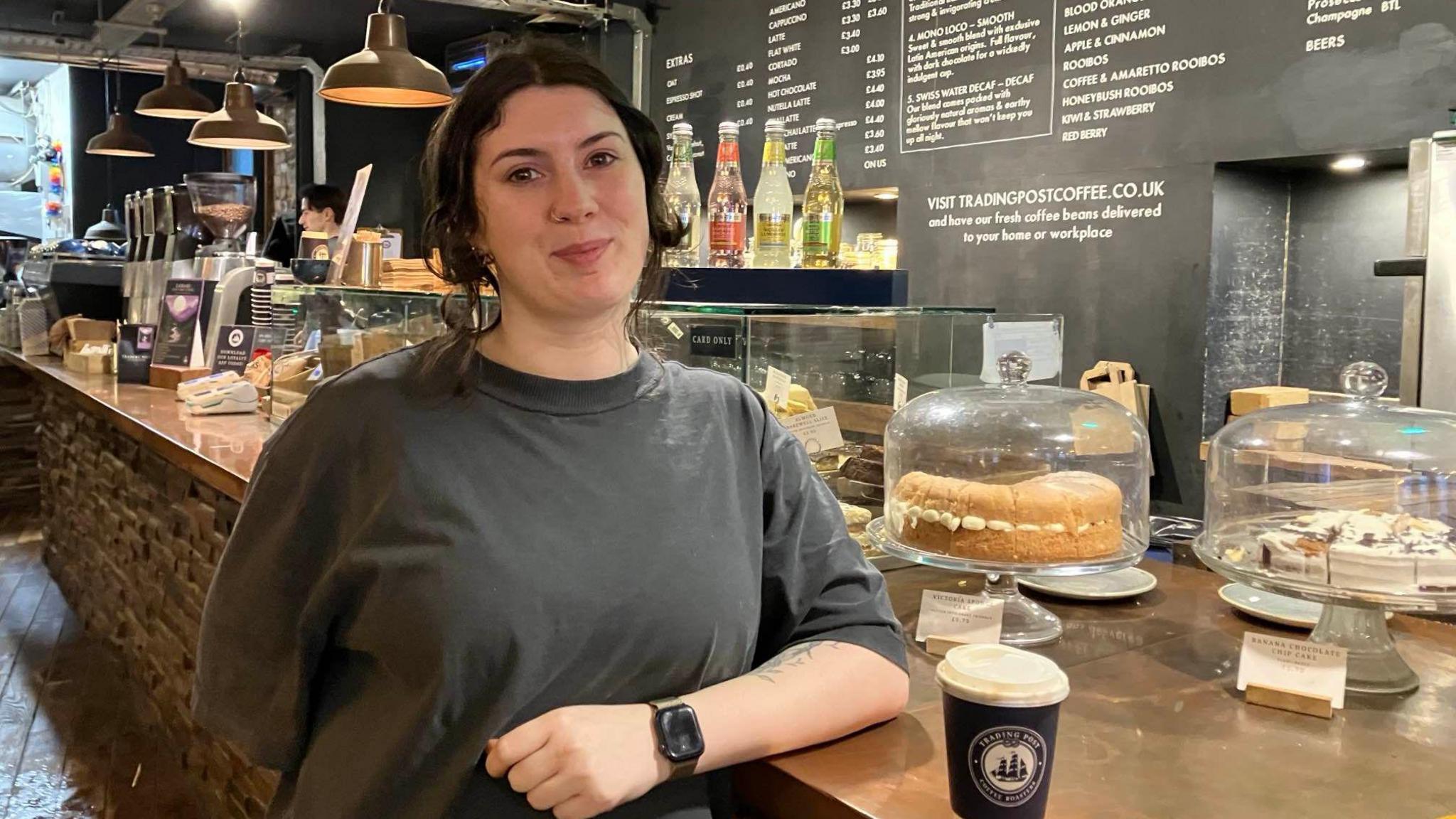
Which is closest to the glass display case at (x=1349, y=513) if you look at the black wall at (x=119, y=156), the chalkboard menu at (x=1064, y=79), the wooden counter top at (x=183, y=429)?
the wooden counter top at (x=183, y=429)

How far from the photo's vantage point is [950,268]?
4523 millimetres

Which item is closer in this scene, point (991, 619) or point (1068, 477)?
point (991, 619)

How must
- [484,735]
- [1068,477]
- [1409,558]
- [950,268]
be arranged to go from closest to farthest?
[484,735] → [1409,558] → [1068,477] → [950,268]

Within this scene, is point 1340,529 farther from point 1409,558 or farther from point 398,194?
point 398,194

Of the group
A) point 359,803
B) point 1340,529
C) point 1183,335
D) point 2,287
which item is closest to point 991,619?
point 1340,529

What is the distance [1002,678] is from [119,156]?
12118 mm

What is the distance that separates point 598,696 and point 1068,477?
816mm

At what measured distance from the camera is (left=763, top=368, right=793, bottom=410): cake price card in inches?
71.1

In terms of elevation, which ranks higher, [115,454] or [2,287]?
[2,287]

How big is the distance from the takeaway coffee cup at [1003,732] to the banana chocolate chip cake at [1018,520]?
55 centimetres

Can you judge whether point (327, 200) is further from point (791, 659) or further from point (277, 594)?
point (791, 659)

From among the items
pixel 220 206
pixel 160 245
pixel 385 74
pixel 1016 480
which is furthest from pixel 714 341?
pixel 160 245

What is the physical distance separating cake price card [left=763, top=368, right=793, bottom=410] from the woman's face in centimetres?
56

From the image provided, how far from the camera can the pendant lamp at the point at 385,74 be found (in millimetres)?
3467
